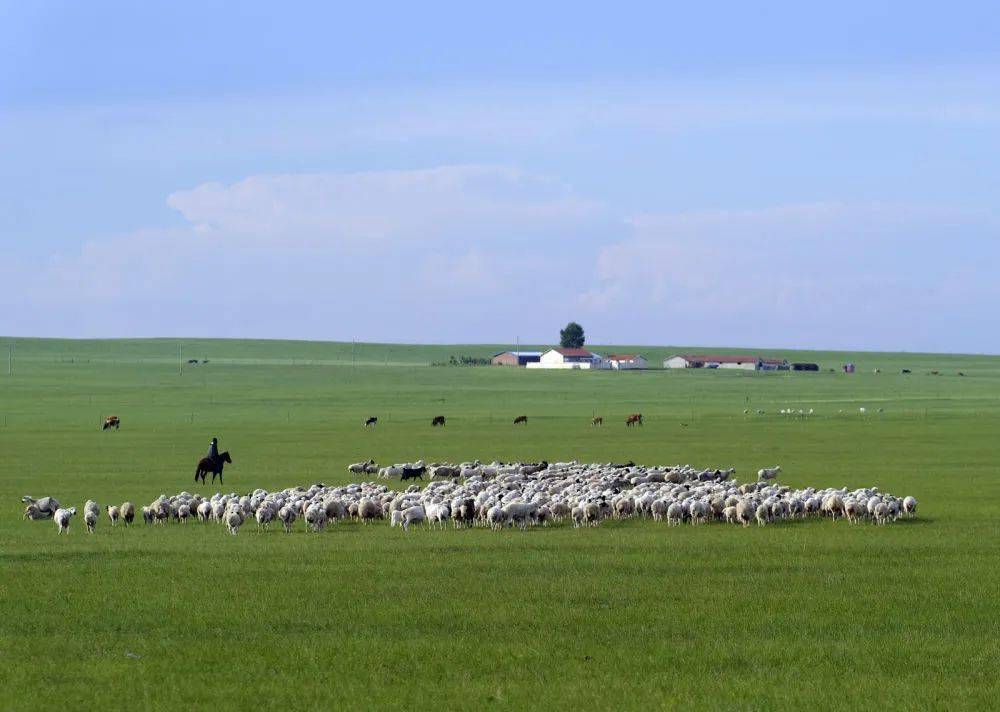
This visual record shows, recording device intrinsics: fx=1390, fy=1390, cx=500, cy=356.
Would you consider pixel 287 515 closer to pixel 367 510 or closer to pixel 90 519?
pixel 367 510

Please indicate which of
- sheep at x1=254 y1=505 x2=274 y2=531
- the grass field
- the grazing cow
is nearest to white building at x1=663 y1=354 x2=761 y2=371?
the grass field

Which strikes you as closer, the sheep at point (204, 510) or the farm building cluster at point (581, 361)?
the sheep at point (204, 510)

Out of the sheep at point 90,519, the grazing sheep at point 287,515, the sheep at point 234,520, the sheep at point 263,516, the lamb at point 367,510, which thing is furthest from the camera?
the lamb at point 367,510

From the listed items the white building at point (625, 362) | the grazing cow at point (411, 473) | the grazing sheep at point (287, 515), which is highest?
the white building at point (625, 362)

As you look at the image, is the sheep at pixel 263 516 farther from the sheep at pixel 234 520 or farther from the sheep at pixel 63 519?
the sheep at pixel 63 519

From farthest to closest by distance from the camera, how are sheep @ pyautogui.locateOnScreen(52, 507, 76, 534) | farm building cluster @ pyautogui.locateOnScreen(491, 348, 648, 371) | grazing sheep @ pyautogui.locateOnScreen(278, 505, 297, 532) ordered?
farm building cluster @ pyautogui.locateOnScreen(491, 348, 648, 371) → grazing sheep @ pyautogui.locateOnScreen(278, 505, 297, 532) → sheep @ pyautogui.locateOnScreen(52, 507, 76, 534)

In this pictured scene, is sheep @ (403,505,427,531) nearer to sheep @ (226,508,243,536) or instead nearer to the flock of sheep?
the flock of sheep

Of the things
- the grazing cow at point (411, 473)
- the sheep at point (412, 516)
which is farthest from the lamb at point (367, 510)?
the grazing cow at point (411, 473)

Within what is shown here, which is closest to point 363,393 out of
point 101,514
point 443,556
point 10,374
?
point 10,374

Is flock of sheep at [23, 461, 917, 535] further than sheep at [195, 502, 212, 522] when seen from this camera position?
No

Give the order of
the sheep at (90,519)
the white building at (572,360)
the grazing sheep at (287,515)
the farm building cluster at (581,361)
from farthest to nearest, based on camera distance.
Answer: the white building at (572,360) < the farm building cluster at (581,361) < the grazing sheep at (287,515) < the sheep at (90,519)

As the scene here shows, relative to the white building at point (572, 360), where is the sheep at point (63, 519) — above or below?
below

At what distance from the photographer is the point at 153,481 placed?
39969 mm

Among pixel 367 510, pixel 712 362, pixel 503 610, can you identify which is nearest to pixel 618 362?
pixel 712 362
